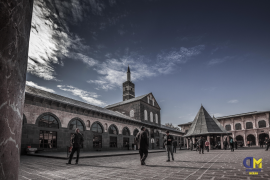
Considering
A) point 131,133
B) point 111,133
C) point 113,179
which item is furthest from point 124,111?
point 113,179

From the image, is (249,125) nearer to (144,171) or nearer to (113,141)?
(113,141)

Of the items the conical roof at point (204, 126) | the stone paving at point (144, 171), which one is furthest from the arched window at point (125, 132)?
the stone paving at point (144, 171)

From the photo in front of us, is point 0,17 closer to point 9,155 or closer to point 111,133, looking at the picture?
point 9,155

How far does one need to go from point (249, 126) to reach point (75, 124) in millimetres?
44197

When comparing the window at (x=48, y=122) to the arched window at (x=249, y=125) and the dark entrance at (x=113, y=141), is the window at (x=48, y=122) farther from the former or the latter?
the arched window at (x=249, y=125)

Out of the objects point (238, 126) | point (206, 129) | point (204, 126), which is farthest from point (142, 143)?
point (238, 126)

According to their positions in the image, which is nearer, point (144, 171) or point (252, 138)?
point (144, 171)

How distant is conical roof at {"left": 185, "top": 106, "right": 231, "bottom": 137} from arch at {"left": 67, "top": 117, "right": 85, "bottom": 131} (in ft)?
52.2

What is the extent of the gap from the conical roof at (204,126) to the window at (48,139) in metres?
18.7

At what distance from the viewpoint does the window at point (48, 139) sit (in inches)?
600

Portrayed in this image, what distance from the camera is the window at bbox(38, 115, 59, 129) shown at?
1550 cm

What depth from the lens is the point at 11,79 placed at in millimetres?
1118

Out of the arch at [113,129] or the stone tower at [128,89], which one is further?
the stone tower at [128,89]

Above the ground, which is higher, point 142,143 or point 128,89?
point 128,89
